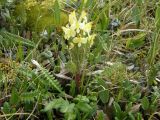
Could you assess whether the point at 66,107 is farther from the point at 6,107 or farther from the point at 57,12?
the point at 57,12

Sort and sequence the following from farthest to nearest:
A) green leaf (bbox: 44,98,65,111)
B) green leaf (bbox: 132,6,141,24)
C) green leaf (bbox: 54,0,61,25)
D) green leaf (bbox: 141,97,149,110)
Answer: green leaf (bbox: 132,6,141,24), green leaf (bbox: 54,0,61,25), green leaf (bbox: 141,97,149,110), green leaf (bbox: 44,98,65,111)

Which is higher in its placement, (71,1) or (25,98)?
(71,1)

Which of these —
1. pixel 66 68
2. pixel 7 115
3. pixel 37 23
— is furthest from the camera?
pixel 37 23

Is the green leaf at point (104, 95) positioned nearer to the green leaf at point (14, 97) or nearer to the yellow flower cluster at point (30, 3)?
the green leaf at point (14, 97)

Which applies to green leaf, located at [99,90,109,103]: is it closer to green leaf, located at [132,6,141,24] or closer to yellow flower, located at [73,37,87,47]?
yellow flower, located at [73,37,87,47]

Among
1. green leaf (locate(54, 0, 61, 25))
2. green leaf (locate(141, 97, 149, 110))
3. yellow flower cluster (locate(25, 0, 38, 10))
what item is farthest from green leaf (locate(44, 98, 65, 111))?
yellow flower cluster (locate(25, 0, 38, 10))

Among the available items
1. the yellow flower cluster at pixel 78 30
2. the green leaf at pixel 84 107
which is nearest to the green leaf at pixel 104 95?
the green leaf at pixel 84 107

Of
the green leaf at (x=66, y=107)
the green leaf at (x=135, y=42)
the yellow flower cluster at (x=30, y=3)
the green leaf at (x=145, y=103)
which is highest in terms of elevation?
the yellow flower cluster at (x=30, y=3)

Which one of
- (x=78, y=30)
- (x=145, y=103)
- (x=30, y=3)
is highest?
(x=30, y=3)

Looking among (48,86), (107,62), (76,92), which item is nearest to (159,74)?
(107,62)

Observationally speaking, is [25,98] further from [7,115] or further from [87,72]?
[87,72]

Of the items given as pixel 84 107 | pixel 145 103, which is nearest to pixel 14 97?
pixel 84 107
